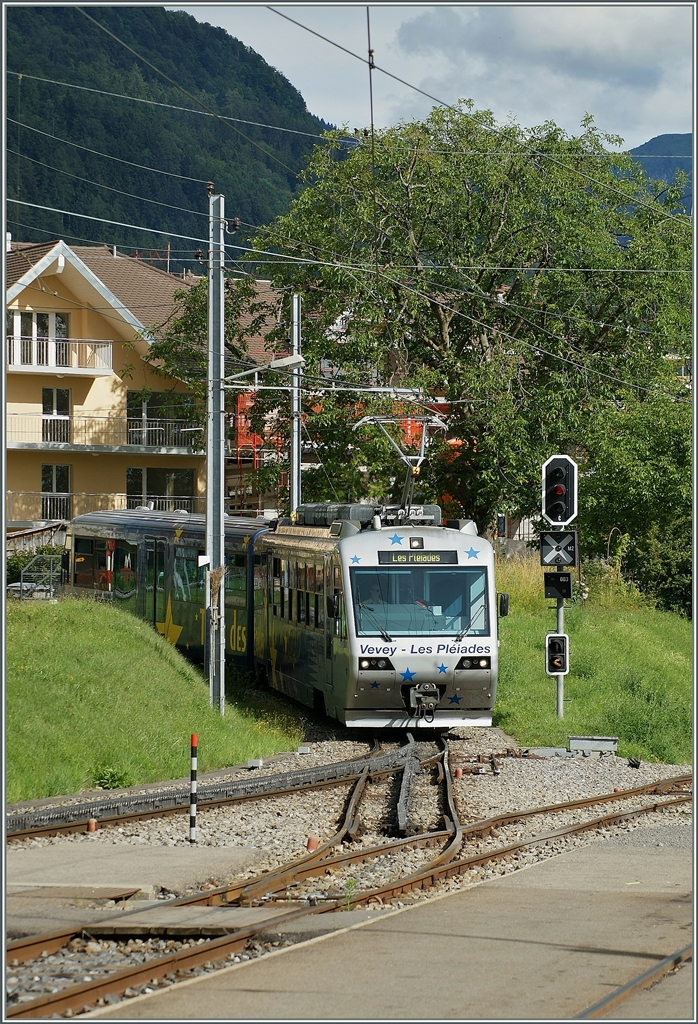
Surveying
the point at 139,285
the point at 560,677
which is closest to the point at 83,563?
the point at 560,677

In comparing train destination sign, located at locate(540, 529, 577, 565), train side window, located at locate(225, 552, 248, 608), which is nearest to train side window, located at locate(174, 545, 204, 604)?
train side window, located at locate(225, 552, 248, 608)

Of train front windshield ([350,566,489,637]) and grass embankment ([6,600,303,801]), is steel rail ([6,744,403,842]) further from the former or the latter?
train front windshield ([350,566,489,637])

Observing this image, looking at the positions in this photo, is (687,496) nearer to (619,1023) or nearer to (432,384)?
(432,384)

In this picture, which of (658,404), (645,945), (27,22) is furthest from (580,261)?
(27,22)

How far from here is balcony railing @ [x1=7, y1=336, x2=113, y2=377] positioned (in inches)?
1706

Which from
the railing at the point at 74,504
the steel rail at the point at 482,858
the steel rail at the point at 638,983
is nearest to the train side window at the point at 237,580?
the steel rail at the point at 482,858

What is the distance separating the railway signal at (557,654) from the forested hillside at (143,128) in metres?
104

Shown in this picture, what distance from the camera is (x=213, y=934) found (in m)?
8.80

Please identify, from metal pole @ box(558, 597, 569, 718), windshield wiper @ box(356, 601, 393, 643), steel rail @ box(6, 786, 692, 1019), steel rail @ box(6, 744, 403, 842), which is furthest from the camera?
metal pole @ box(558, 597, 569, 718)

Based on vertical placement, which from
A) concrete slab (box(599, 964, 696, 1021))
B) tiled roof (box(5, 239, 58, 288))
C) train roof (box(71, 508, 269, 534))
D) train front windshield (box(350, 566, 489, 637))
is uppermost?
tiled roof (box(5, 239, 58, 288))

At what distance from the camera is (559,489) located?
64.2 ft

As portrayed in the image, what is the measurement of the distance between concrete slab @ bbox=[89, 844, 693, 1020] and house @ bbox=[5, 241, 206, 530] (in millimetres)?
32934

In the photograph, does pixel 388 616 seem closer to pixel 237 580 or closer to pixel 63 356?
pixel 237 580

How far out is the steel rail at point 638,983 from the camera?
22.2 ft
